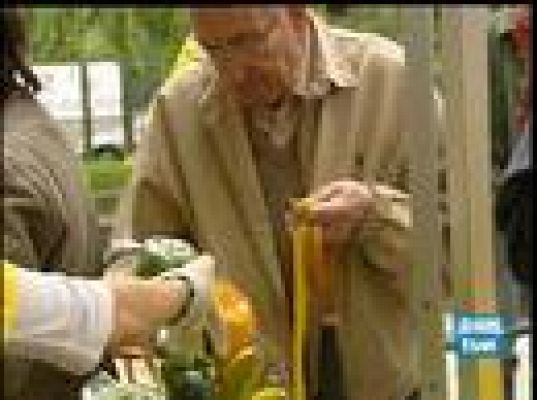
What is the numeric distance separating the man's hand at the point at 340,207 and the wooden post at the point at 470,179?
1.05ft

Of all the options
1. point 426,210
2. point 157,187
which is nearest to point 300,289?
point 426,210

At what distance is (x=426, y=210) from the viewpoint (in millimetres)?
1377

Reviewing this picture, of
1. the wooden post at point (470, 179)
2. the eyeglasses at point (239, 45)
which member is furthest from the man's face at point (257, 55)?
the wooden post at point (470, 179)

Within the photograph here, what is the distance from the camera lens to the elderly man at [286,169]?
177 centimetres

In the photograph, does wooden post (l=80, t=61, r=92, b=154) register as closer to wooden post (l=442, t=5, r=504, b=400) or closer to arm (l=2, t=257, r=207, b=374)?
arm (l=2, t=257, r=207, b=374)

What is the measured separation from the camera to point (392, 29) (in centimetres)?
149

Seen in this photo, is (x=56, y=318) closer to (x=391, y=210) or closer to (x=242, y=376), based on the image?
(x=242, y=376)

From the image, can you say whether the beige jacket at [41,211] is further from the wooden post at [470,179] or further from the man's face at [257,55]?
the wooden post at [470,179]

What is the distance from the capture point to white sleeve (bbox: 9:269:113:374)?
1.23m

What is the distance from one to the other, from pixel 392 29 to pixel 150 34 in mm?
296

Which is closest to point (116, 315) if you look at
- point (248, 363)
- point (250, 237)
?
point (248, 363)

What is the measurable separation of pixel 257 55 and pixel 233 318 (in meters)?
0.43

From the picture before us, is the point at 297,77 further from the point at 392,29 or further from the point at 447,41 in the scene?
the point at 447,41

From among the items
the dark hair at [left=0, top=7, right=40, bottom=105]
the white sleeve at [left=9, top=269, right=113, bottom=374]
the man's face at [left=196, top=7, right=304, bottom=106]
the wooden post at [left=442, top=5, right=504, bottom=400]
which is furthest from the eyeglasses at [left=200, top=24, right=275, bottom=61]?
the white sleeve at [left=9, top=269, right=113, bottom=374]
